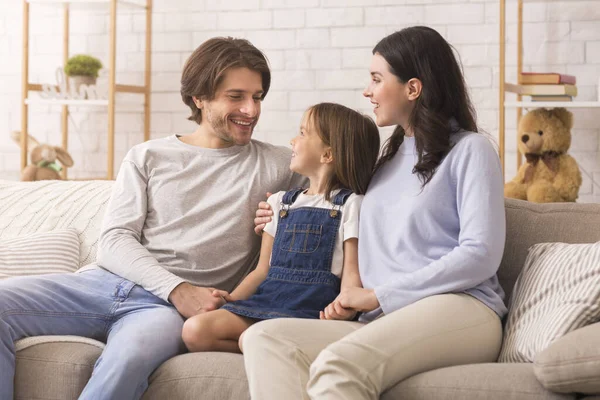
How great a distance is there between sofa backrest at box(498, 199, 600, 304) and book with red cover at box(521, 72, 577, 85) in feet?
3.87

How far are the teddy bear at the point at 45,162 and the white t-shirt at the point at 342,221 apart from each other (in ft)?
6.20

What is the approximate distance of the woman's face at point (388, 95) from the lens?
2.23 meters

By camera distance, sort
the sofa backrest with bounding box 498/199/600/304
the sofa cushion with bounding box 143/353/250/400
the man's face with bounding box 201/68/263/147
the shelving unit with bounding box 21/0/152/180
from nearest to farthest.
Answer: the sofa cushion with bounding box 143/353/250/400, the sofa backrest with bounding box 498/199/600/304, the man's face with bounding box 201/68/263/147, the shelving unit with bounding box 21/0/152/180

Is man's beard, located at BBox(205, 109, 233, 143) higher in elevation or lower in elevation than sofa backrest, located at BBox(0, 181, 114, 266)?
higher

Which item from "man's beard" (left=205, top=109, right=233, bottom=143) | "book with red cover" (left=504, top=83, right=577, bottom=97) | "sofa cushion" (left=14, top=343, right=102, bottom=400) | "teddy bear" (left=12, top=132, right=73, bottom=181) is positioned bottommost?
"sofa cushion" (left=14, top=343, right=102, bottom=400)

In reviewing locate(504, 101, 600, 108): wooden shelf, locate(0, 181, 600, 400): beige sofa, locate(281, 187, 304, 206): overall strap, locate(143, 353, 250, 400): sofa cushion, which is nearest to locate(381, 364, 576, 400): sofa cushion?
locate(0, 181, 600, 400): beige sofa

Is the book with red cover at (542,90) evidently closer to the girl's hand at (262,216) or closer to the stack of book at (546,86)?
the stack of book at (546,86)

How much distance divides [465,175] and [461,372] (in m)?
0.46

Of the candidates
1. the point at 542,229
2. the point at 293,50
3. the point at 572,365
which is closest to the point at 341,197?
the point at 542,229

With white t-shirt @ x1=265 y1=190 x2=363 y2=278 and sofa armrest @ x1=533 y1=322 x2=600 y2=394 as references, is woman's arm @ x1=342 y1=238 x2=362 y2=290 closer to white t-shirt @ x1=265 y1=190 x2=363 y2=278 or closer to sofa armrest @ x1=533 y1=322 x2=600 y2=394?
white t-shirt @ x1=265 y1=190 x2=363 y2=278

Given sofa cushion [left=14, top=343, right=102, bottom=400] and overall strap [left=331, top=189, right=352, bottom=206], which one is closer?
sofa cushion [left=14, top=343, right=102, bottom=400]

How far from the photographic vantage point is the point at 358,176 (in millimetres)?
2312

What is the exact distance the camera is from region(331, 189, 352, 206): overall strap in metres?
2.30

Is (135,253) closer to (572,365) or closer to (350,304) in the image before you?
(350,304)
